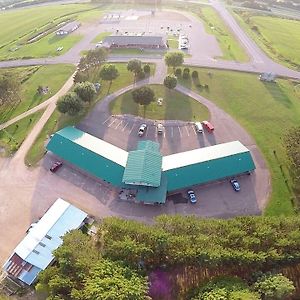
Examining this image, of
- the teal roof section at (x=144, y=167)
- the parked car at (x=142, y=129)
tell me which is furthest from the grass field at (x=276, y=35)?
the teal roof section at (x=144, y=167)

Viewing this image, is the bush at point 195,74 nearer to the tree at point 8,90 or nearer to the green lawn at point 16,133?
the green lawn at point 16,133

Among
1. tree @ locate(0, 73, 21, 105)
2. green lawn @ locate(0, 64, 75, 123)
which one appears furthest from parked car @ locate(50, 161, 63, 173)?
tree @ locate(0, 73, 21, 105)

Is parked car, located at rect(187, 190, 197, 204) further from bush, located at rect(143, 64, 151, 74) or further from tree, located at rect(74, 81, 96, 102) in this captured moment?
bush, located at rect(143, 64, 151, 74)

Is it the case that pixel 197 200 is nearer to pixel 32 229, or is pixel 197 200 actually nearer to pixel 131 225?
pixel 131 225

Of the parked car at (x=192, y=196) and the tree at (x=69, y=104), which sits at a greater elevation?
the tree at (x=69, y=104)

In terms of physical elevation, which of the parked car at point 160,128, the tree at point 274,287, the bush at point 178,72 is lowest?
the parked car at point 160,128

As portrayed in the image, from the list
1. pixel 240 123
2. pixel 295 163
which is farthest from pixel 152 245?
pixel 240 123
